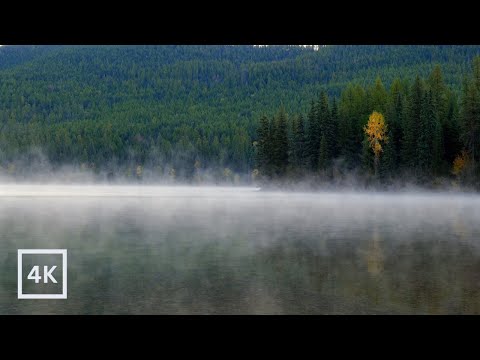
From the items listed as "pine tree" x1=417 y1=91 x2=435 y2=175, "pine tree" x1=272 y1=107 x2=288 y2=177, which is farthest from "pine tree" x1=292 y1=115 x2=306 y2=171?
"pine tree" x1=417 y1=91 x2=435 y2=175

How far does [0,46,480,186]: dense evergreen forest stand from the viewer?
49.2m

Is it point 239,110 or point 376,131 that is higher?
point 239,110

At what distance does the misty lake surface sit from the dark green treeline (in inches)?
756

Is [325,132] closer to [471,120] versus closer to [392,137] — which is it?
[392,137]

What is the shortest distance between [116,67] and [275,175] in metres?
119

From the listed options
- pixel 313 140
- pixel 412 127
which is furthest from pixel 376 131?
pixel 313 140

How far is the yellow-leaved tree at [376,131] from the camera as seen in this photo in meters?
49.9

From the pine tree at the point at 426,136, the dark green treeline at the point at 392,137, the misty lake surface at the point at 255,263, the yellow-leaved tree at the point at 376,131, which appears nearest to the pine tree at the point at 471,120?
the dark green treeline at the point at 392,137

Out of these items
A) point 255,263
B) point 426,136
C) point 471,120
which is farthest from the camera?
point 426,136

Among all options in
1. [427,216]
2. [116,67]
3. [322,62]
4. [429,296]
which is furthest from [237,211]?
[116,67]

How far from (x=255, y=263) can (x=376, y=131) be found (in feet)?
118

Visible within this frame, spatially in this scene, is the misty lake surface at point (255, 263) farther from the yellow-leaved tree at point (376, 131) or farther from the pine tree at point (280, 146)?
the pine tree at point (280, 146)

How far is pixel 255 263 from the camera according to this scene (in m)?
15.8

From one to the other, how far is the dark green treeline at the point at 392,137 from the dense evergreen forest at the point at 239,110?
0.09 meters
